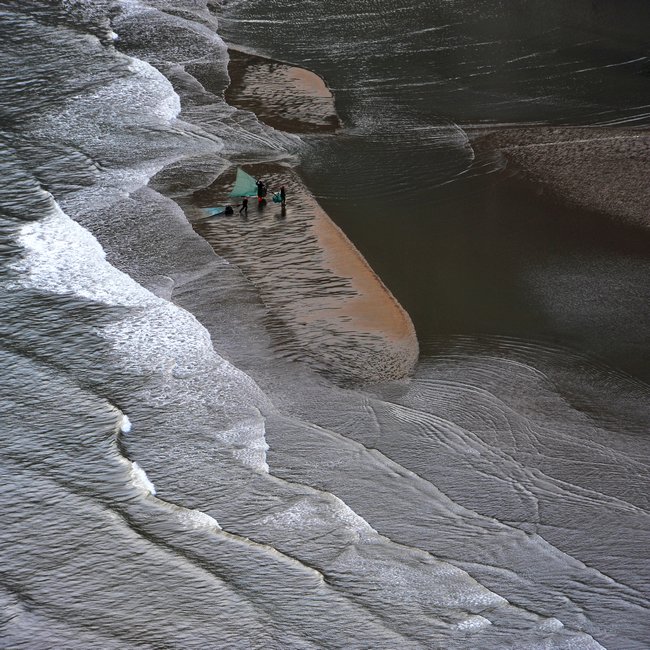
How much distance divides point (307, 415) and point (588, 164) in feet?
36.2

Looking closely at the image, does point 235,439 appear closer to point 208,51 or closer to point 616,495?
point 616,495

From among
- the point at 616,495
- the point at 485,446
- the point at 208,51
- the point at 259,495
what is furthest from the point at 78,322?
the point at 208,51

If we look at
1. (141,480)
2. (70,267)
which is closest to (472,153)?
(70,267)

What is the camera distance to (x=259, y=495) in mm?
10695

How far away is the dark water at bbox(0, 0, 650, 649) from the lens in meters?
9.27

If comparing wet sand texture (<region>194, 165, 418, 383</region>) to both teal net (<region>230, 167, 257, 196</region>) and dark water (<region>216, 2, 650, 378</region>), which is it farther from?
dark water (<region>216, 2, 650, 378</region>)

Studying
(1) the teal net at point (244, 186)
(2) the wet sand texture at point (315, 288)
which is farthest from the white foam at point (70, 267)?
(1) the teal net at point (244, 186)

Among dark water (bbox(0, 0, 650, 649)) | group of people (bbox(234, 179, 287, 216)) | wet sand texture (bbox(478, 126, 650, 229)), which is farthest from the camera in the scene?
wet sand texture (bbox(478, 126, 650, 229))

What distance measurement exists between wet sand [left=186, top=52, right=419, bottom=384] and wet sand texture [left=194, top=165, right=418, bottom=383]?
0.01 m

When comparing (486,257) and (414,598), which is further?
(486,257)

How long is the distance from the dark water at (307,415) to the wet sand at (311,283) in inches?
12.2

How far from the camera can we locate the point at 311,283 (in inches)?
614

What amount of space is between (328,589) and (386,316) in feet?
19.5

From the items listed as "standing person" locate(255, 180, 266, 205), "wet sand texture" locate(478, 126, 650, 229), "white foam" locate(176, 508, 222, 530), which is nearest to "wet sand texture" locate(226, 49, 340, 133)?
"wet sand texture" locate(478, 126, 650, 229)
